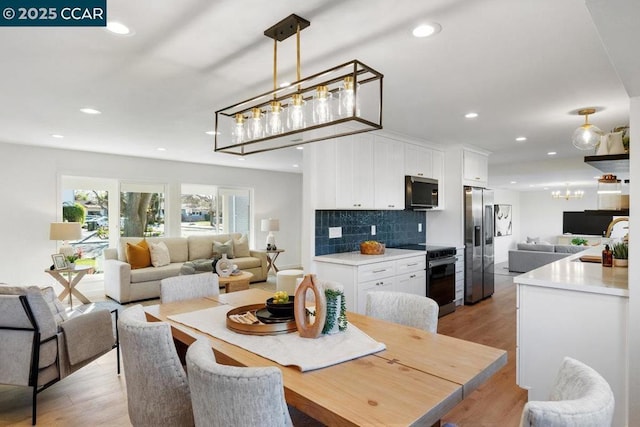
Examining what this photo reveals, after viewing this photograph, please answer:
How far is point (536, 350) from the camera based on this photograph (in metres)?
2.52

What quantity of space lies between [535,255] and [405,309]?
765 cm

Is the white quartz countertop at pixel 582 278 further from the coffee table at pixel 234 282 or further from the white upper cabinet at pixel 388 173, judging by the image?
the coffee table at pixel 234 282

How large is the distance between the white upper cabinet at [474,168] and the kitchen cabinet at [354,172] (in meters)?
1.93

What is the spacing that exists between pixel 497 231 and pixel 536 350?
932 cm

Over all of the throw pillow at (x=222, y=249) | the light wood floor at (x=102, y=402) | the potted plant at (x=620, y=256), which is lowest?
the light wood floor at (x=102, y=402)

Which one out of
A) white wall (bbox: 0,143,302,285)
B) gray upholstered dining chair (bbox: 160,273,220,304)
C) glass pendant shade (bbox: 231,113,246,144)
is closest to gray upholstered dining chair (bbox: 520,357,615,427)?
glass pendant shade (bbox: 231,113,246,144)

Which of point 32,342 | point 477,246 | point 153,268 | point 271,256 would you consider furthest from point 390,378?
point 271,256

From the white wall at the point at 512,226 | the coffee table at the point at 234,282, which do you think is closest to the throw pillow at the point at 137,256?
the coffee table at the point at 234,282

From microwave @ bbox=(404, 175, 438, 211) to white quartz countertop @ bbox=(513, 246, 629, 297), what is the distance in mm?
2019

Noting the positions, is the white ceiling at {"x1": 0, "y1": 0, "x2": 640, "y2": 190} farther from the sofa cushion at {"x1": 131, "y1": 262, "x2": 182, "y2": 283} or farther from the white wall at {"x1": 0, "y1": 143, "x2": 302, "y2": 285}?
the sofa cushion at {"x1": 131, "y1": 262, "x2": 182, "y2": 283}

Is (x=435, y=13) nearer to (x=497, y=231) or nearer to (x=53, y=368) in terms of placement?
(x=53, y=368)

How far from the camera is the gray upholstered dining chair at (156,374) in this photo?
4.56ft

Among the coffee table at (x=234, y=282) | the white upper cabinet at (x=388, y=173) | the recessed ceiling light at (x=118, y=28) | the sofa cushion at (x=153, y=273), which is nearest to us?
the recessed ceiling light at (x=118, y=28)

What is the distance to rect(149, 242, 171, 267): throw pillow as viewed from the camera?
591cm
